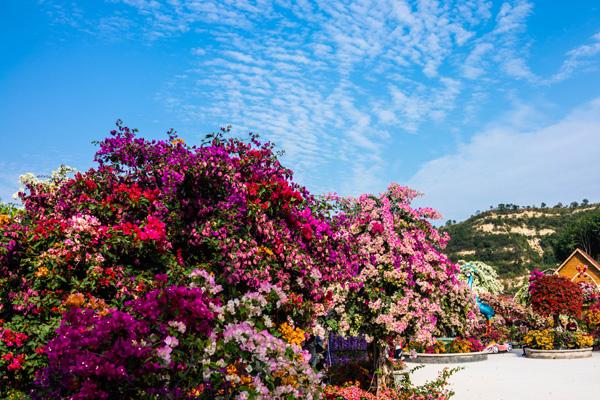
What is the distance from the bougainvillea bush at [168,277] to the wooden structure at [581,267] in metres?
32.2

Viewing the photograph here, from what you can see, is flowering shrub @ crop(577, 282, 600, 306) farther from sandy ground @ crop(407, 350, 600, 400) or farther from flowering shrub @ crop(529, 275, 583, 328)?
sandy ground @ crop(407, 350, 600, 400)

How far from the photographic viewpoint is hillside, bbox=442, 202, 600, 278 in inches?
2810

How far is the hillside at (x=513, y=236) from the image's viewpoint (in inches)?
2810

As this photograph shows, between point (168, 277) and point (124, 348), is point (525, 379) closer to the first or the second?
point (168, 277)

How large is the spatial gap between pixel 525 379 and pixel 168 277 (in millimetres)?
12118

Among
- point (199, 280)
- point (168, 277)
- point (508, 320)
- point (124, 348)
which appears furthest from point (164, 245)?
point (508, 320)

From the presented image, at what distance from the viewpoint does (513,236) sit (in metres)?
81.8

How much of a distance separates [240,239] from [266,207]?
0.70m

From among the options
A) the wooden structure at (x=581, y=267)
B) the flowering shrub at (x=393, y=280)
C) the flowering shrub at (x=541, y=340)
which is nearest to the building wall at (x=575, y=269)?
the wooden structure at (x=581, y=267)

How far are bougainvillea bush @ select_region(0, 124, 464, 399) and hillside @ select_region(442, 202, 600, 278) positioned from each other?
62344 mm

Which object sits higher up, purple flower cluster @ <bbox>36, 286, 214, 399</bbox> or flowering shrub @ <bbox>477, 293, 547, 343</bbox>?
flowering shrub @ <bbox>477, 293, 547, 343</bbox>

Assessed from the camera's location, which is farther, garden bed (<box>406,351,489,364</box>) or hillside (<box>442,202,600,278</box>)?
hillside (<box>442,202,600,278</box>)

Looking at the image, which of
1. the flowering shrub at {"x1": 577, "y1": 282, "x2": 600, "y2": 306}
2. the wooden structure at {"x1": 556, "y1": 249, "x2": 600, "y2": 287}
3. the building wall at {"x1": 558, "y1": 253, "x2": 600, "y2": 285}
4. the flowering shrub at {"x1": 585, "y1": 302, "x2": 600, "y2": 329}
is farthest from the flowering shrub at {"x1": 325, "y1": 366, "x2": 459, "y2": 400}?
the building wall at {"x1": 558, "y1": 253, "x2": 600, "y2": 285}

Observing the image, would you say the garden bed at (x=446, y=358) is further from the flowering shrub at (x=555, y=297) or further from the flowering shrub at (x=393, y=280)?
the flowering shrub at (x=393, y=280)
